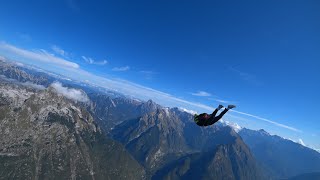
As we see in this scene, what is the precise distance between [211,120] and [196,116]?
3.93 metres

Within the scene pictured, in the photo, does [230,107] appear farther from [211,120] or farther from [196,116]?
[196,116]

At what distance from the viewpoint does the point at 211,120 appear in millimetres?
52938

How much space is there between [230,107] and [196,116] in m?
8.47

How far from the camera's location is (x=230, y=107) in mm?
49656

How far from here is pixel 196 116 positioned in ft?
184

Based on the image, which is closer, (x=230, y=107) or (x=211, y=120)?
(x=230, y=107)

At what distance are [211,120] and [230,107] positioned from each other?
16.5 feet

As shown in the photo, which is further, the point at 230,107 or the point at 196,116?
the point at 196,116

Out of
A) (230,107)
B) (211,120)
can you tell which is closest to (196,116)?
(211,120)
